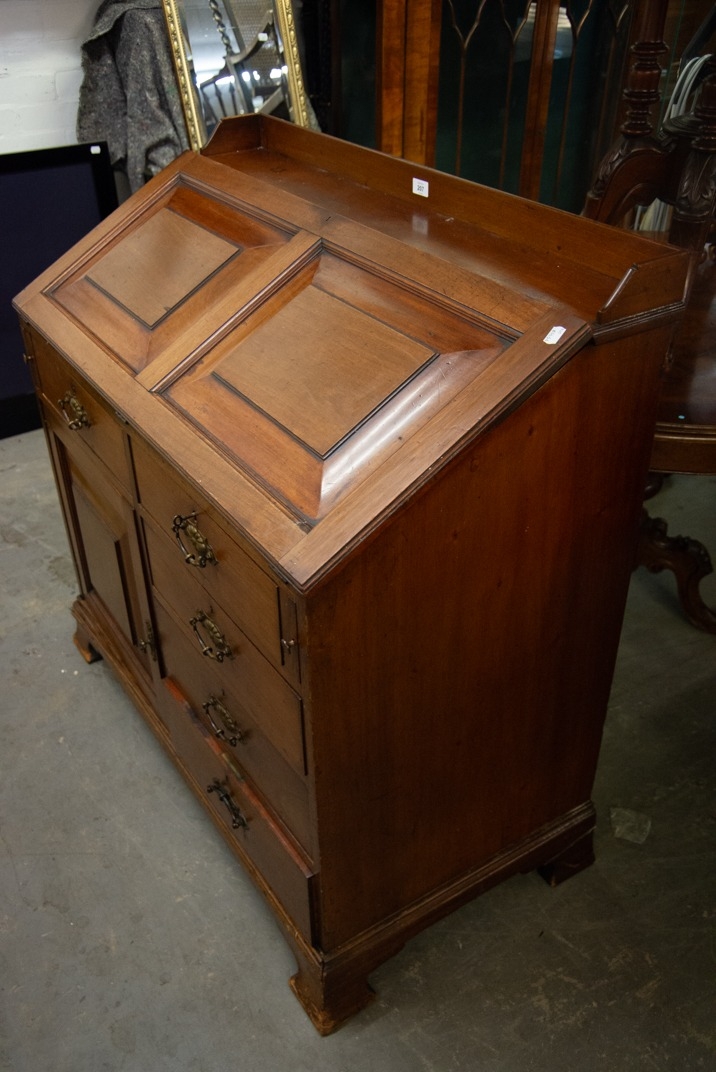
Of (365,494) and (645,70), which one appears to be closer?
(365,494)

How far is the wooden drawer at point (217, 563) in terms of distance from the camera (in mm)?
1318

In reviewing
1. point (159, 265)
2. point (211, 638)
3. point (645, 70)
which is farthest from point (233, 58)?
point (211, 638)

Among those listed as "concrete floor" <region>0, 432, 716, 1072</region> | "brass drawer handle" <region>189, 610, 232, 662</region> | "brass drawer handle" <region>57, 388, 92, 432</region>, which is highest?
"brass drawer handle" <region>57, 388, 92, 432</region>

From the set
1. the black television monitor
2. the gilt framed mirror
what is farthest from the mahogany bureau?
the black television monitor

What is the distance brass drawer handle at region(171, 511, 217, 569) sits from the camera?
1.48m

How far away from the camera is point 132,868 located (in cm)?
202

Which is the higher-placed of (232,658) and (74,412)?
(74,412)

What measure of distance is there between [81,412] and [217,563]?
0.62 meters

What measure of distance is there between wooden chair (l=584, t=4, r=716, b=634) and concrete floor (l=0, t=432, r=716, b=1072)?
931 mm

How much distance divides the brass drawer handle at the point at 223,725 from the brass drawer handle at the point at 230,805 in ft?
0.35

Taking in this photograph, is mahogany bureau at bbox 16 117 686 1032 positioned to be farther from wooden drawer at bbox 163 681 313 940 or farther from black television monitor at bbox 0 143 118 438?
black television monitor at bbox 0 143 118 438

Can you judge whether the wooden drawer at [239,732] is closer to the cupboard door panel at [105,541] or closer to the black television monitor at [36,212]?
the cupboard door panel at [105,541]

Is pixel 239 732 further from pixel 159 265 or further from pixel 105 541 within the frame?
pixel 159 265

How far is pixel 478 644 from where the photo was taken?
1443mm
